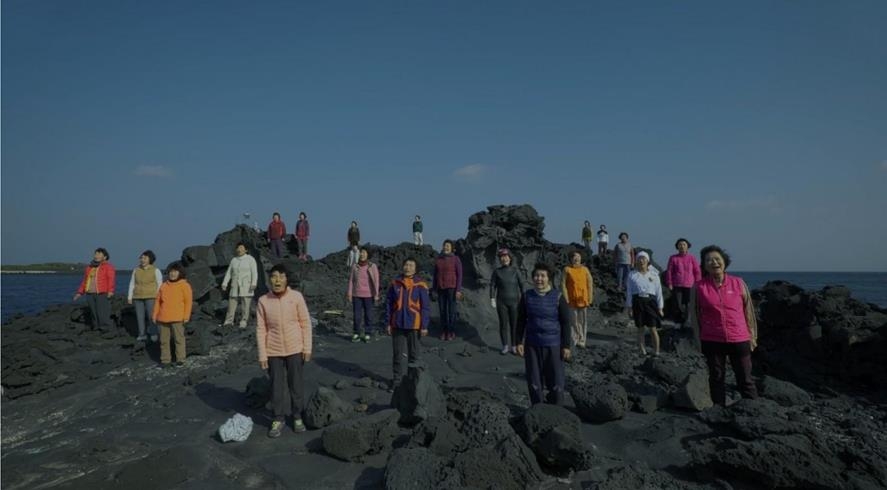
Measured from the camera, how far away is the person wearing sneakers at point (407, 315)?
692 cm

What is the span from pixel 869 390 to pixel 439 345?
7.90 metres

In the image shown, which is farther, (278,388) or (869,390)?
(869,390)

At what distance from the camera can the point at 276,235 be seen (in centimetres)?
1831

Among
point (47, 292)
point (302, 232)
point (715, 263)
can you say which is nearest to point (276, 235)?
point (302, 232)

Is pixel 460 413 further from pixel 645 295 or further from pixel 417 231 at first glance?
pixel 417 231

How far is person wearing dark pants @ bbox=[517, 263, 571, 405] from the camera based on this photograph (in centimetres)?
549

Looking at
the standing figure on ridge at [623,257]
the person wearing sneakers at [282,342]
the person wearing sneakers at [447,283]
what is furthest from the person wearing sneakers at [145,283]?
the standing figure on ridge at [623,257]

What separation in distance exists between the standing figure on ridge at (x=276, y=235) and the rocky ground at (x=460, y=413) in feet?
22.4

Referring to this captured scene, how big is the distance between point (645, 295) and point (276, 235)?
1429 cm

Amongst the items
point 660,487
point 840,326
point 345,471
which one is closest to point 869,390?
point 840,326

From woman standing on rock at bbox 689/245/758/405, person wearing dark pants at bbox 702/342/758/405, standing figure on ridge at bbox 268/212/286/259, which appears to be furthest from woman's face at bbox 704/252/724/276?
standing figure on ridge at bbox 268/212/286/259

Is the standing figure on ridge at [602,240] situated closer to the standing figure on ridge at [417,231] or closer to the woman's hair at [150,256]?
the standing figure on ridge at [417,231]

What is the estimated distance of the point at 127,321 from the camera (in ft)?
38.1

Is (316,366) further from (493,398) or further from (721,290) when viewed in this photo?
(721,290)
